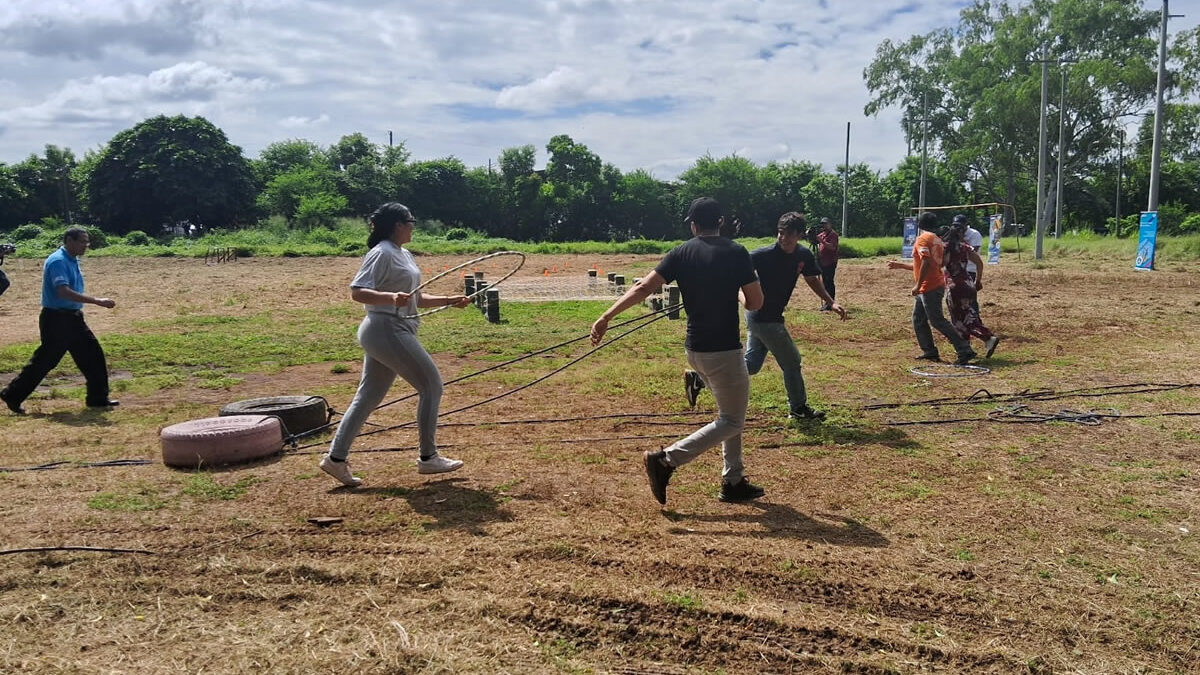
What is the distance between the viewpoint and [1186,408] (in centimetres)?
822

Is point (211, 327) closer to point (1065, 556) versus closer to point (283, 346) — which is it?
point (283, 346)

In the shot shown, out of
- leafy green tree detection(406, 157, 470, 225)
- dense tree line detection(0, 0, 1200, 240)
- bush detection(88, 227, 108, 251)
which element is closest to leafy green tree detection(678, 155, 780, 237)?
dense tree line detection(0, 0, 1200, 240)

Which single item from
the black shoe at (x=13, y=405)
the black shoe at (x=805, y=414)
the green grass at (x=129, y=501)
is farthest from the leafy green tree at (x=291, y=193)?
the green grass at (x=129, y=501)

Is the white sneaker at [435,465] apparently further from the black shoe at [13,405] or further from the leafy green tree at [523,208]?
the leafy green tree at [523,208]

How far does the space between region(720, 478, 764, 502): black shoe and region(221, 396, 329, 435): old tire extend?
3.85m

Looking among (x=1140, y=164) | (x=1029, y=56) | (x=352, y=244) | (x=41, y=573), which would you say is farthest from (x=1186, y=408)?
(x=1140, y=164)

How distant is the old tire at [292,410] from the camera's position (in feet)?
24.3

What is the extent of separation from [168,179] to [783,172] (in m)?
44.1

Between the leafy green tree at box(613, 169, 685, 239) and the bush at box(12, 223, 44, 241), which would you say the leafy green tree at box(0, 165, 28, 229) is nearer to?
the bush at box(12, 223, 44, 241)

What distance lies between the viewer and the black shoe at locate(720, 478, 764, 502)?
568 cm

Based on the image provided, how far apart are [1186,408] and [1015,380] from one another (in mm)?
1850

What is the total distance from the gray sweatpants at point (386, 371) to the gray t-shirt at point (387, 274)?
0.38ft

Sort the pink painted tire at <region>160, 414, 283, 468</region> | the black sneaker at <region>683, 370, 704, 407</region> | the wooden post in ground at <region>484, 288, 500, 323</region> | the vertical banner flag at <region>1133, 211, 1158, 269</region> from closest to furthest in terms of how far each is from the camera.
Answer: the pink painted tire at <region>160, 414, 283, 468</region> < the black sneaker at <region>683, 370, 704, 407</region> < the wooden post in ground at <region>484, 288, 500, 323</region> < the vertical banner flag at <region>1133, 211, 1158, 269</region>

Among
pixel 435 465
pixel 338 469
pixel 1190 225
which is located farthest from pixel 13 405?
pixel 1190 225
